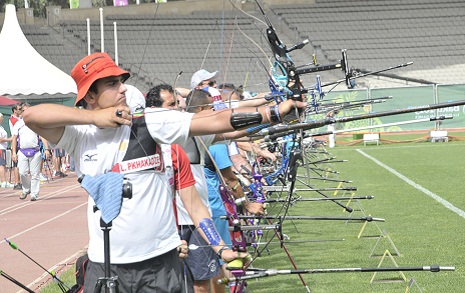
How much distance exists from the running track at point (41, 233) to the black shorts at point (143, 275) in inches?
103

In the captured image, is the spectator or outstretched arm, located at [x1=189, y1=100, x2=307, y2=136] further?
the spectator

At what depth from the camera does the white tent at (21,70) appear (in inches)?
964

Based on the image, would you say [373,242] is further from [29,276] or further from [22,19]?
[22,19]

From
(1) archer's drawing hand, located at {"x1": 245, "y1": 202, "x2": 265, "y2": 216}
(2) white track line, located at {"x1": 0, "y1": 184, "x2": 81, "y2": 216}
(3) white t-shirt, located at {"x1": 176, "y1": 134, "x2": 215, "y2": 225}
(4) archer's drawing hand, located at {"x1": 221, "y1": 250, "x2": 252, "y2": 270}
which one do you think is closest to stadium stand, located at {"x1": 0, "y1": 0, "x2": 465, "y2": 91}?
(2) white track line, located at {"x1": 0, "y1": 184, "x2": 81, "y2": 216}

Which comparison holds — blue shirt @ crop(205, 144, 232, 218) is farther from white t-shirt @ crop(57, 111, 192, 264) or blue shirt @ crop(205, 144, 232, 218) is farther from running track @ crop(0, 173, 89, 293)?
white t-shirt @ crop(57, 111, 192, 264)

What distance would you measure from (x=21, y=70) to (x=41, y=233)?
45.3 feet

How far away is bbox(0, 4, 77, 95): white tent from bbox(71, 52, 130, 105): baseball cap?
21012 mm

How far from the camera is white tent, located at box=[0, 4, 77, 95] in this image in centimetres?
2448

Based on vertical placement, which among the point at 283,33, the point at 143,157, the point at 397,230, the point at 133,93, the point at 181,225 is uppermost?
the point at 283,33

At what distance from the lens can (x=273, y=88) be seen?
20.1 ft

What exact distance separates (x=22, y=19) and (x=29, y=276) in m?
36.8

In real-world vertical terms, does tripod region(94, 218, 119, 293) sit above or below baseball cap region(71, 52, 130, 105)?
below

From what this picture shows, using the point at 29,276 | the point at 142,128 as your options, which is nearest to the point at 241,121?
the point at 142,128

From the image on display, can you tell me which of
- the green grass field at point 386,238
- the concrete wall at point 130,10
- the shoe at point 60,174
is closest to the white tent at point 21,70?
the shoe at point 60,174
